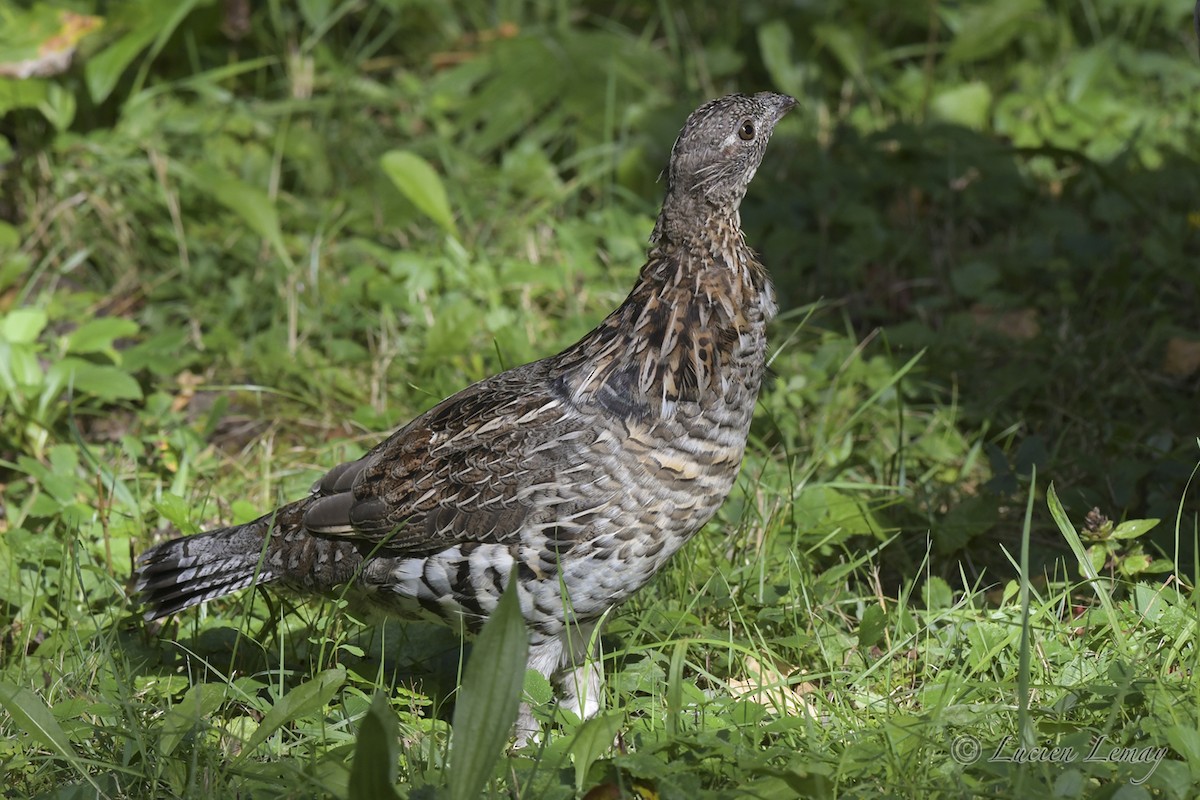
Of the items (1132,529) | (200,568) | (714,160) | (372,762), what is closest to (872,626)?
(1132,529)

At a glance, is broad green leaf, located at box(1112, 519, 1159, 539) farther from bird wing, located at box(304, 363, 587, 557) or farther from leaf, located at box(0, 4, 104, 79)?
leaf, located at box(0, 4, 104, 79)

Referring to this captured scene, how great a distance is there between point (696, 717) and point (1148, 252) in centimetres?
334

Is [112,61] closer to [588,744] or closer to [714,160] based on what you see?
[714,160]

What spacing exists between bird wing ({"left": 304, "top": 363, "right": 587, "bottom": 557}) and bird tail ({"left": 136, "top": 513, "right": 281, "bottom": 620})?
210mm

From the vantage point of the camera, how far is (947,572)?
14.0 ft

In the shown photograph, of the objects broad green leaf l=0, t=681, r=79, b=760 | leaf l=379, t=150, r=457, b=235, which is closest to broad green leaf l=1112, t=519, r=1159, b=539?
broad green leaf l=0, t=681, r=79, b=760

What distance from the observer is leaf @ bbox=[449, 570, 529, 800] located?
2730 millimetres

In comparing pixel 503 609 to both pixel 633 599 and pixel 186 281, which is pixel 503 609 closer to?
pixel 633 599

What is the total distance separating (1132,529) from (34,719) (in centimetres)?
285

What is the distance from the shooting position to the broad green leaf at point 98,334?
5.14 metres

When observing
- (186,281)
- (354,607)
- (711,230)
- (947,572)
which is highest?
(711,230)

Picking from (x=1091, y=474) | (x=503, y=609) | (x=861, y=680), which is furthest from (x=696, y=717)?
(x=1091, y=474)

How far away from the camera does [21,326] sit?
16.9ft

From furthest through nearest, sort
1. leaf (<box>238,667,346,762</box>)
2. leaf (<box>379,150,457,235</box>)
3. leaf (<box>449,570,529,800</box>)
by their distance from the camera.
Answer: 1. leaf (<box>379,150,457,235</box>)
2. leaf (<box>238,667,346,762</box>)
3. leaf (<box>449,570,529,800</box>)
